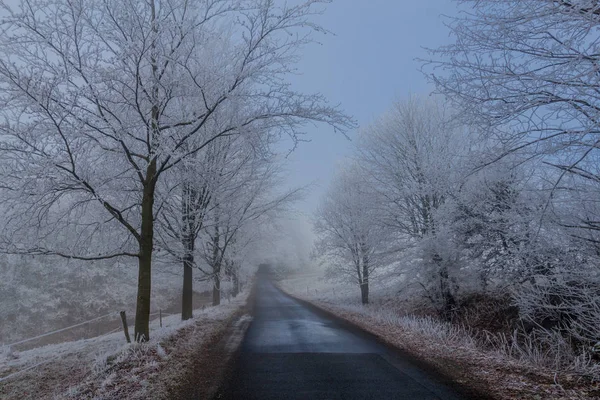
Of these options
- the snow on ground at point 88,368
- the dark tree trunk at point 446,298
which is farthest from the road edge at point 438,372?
the dark tree trunk at point 446,298

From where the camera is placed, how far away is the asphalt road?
4902 millimetres

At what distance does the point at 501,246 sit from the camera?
37.4 ft

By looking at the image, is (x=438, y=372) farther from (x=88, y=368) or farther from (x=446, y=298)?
(x=446, y=298)

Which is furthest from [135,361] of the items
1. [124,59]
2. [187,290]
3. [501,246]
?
[501,246]

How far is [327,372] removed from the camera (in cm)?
596

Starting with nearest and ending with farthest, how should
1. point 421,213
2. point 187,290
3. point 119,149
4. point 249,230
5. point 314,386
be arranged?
1. point 314,386
2. point 119,149
3. point 187,290
4. point 421,213
5. point 249,230

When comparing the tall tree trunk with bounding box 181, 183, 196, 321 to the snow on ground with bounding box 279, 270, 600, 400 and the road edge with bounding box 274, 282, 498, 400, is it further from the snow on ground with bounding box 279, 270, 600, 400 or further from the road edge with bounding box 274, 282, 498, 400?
the snow on ground with bounding box 279, 270, 600, 400

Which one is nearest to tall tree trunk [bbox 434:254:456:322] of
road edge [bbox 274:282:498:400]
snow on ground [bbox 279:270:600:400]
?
snow on ground [bbox 279:270:600:400]

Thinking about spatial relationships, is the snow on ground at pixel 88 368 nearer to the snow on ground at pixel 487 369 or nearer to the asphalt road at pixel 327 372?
the asphalt road at pixel 327 372

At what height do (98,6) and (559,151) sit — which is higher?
(98,6)

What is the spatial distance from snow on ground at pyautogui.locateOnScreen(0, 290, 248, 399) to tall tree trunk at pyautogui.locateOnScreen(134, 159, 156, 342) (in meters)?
0.38

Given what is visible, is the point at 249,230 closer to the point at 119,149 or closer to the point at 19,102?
the point at 119,149

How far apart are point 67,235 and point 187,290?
4.72m

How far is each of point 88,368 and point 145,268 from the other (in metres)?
2.22
